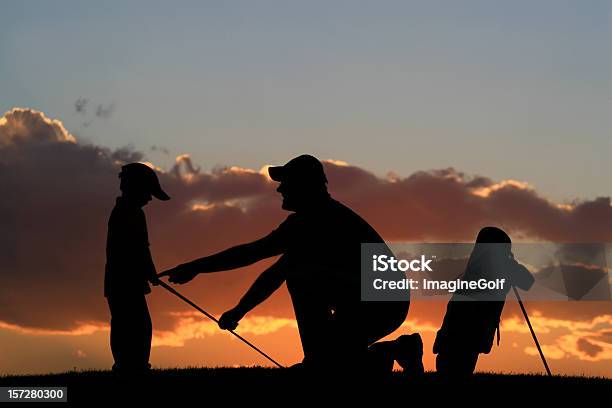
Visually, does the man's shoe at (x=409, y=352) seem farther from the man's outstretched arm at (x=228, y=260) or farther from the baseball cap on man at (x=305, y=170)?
the baseball cap on man at (x=305, y=170)

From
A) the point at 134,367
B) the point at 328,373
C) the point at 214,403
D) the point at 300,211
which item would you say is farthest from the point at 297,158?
the point at 134,367

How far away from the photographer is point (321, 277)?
10891 mm

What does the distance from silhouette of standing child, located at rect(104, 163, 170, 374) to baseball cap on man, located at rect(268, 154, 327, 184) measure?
4314 millimetres

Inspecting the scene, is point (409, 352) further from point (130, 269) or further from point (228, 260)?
point (130, 269)

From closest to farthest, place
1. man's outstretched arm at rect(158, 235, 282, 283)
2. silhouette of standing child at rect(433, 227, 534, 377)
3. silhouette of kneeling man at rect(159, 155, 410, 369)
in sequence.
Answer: silhouette of kneeling man at rect(159, 155, 410, 369) → man's outstretched arm at rect(158, 235, 282, 283) → silhouette of standing child at rect(433, 227, 534, 377)

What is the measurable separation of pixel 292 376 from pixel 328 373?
1.30 ft

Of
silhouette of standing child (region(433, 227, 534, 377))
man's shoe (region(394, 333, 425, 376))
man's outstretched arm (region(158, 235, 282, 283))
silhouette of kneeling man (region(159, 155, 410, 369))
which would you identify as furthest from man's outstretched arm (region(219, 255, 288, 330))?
silhouette of standing child (region(433, 227, 534, 377))

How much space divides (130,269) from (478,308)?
5.36 m

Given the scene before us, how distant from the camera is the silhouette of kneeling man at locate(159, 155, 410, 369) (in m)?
10.9

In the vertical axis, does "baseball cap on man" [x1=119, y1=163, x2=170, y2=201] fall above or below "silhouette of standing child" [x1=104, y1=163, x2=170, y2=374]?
above

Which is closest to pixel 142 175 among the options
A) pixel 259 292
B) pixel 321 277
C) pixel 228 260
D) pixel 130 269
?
pixel 130 269

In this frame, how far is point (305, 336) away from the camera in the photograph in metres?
11.1

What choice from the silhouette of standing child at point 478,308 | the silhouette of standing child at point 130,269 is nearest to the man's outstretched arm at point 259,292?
the silhouette of standing child at point 130,269

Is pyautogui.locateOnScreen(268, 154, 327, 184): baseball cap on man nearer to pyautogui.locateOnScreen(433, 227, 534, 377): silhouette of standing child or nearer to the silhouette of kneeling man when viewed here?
the silhouette of kneeling man
